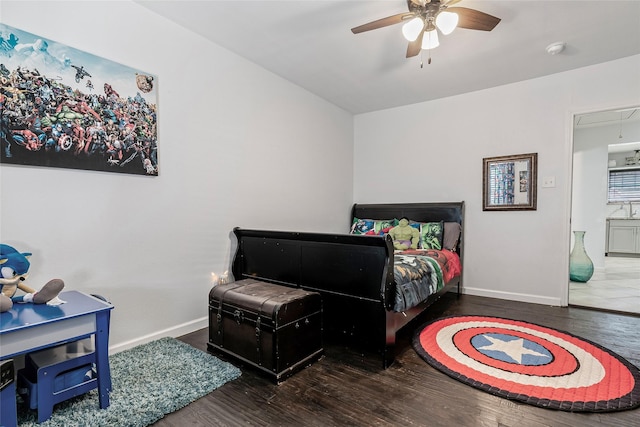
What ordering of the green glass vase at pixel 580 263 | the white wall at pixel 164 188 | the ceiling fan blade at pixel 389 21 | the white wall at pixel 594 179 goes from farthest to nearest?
the white wall at pixel 594 179 < the green glass vase at pixel 580 263 < the ceiling fan blade at pixel 389 21 < the white wall at pixel 164 188

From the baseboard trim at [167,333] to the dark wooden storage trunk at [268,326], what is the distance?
17.2 inches

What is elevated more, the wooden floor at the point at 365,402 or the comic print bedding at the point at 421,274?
the comic print bedding at the point at 421,274

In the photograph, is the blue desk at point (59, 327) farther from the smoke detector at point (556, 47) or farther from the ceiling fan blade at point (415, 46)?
the smoke detector at point (556, 47)

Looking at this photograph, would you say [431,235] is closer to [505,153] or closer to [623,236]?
[505,153]

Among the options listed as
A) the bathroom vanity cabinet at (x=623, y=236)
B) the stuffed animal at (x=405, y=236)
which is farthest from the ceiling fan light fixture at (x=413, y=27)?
the bathroom vanity cabinet at (x=623, y=236)

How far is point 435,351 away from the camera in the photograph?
226 cm

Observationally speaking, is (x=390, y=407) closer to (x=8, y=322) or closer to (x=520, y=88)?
(x=8, y=322)

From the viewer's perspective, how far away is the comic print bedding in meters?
2.17

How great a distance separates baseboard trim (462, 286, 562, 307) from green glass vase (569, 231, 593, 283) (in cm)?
140

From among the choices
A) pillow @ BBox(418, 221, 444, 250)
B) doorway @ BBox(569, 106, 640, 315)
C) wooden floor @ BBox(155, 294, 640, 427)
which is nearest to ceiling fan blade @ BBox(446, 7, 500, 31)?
pillow @ BBox(418, 221, 444, 250)

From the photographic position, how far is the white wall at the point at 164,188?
1863mm

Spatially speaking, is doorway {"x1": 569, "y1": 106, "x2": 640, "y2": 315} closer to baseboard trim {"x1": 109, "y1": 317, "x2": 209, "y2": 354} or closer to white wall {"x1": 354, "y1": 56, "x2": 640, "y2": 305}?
white wall {"x1": 354, "y1": 56, "x2": 640, "y2": 305}

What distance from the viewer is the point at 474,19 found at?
2016 millimetres

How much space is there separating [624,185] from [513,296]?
584cm
